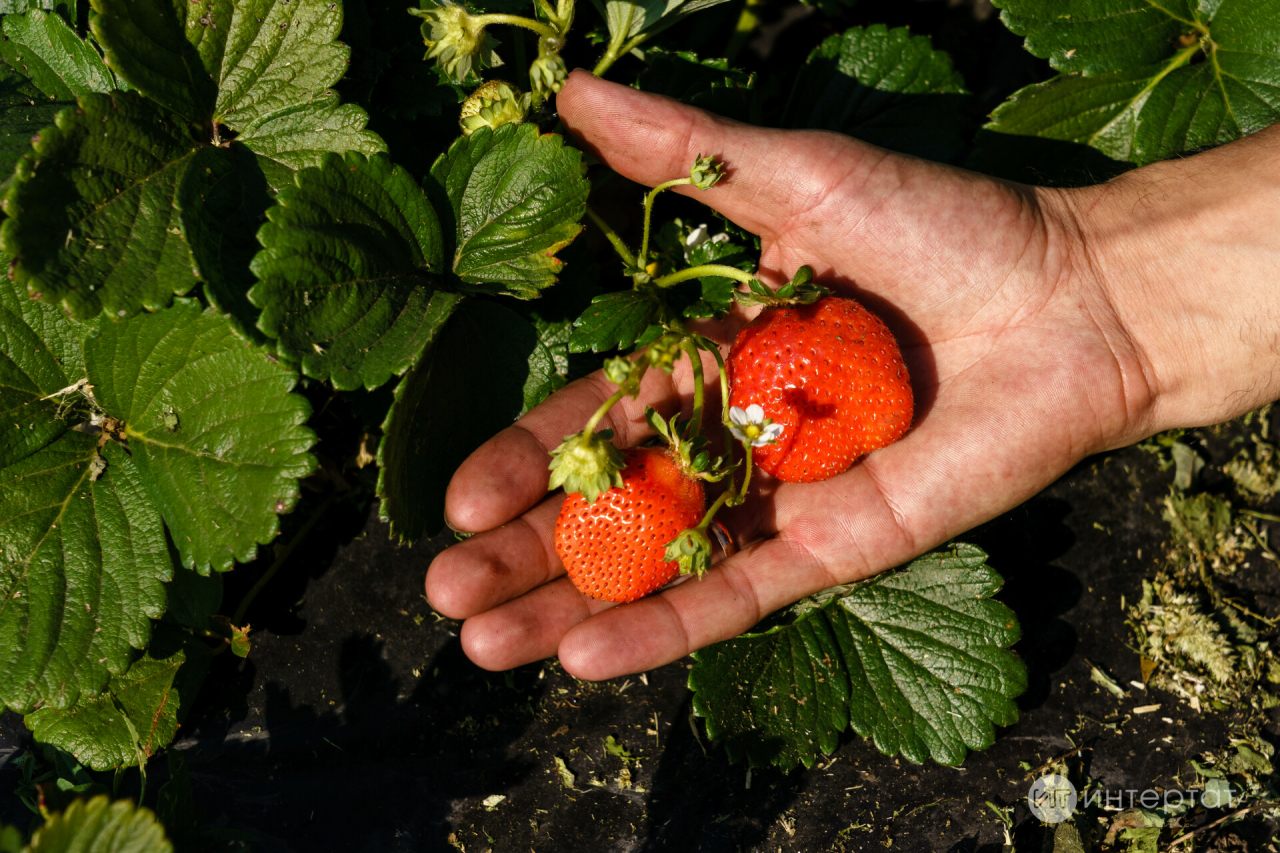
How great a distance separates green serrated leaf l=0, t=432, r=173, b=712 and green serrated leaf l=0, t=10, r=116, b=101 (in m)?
0.82

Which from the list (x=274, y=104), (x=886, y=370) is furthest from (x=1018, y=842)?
(x=274, y=104)

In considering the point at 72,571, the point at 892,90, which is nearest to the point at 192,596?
the point at 72,571

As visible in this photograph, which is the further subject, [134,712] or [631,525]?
[134,712]

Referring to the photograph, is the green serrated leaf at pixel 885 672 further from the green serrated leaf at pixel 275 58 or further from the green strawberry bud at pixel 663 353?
the green serrated leaf at pixel 275 58

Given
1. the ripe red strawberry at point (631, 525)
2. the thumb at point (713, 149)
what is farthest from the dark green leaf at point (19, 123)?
the ripe red strawberry at point (631, 525)

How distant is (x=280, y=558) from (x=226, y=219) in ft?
3.74

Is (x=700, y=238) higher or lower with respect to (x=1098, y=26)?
lower

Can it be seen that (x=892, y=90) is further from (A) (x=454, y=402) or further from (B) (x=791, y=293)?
(A) (x=454, y=402)

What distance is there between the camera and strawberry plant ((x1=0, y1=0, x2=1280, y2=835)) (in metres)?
1.75

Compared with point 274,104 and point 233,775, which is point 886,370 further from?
point 233,775

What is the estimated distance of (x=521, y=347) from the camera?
2156 millimetres

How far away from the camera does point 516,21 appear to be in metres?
1.83

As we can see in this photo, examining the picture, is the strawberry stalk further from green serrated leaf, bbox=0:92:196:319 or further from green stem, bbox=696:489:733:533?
green serrated leaf, bbox=0:92:196:319

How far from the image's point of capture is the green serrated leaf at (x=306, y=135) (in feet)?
6.27
